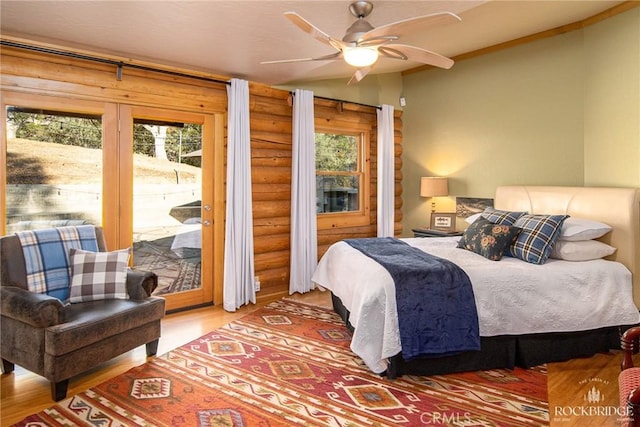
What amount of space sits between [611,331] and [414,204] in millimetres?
3267

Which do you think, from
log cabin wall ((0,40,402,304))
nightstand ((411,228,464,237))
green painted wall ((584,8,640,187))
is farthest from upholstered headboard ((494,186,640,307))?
log cabin wall ((0,40,402,304))

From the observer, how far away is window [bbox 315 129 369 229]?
18.9 feet

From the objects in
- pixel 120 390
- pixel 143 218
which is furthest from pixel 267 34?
pixel 120 390

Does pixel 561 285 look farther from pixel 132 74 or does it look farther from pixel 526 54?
pixel 132 74

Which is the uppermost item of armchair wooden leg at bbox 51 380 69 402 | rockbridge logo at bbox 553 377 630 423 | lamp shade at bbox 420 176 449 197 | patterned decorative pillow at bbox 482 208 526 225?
lamp shade at bbox 420 176 449 197

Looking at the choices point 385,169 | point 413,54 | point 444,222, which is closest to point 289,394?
point 413,54

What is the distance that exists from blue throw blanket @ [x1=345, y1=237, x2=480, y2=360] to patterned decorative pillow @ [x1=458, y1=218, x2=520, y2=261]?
0.67m

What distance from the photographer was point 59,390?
104 inches

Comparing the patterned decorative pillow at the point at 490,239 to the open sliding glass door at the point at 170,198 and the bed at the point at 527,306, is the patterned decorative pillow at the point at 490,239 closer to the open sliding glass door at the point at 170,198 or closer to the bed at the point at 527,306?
the bed at the point at 527,306

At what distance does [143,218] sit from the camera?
4219 mm

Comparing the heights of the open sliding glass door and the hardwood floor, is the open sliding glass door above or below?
above

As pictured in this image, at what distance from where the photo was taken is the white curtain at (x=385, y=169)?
19.5 ft

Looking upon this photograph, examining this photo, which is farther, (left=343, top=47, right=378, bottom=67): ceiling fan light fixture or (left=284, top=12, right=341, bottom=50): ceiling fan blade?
(left=343, top=47, right=378, bottom=67): ceiling fan light fixture

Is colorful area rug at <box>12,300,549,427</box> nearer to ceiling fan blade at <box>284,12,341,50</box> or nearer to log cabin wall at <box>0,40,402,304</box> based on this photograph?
log cabin wall at <box>0,40,402,304</box>
